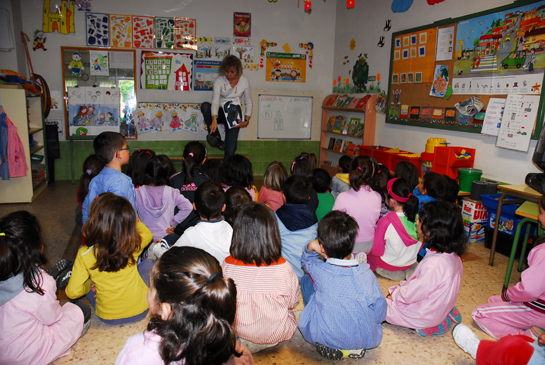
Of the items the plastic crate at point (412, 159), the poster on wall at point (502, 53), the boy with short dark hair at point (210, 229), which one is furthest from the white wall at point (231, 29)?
the boy with short dark hair at point (210, 229)

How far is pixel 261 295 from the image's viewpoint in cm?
170

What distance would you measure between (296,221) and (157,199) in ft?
3.55

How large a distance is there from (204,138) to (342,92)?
2.38 meters

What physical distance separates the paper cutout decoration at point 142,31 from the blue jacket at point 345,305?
5090 millimetres

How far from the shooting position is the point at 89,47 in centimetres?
563

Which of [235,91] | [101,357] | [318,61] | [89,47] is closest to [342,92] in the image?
[318,61]

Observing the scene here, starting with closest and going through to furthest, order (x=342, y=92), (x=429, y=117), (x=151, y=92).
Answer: (x=429, y=117), (x=151, y=92), (x=342, y=92)

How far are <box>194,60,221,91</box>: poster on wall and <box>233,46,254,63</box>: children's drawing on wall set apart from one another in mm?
354

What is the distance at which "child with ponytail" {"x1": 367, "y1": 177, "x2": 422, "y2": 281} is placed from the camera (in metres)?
2.63

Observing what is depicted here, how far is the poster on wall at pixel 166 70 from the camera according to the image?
586cm

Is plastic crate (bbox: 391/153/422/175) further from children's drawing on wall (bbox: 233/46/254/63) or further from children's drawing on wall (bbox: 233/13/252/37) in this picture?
children's drawing on wall (bbox: 233/13/252/37)

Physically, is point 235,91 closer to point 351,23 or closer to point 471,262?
point 351,23

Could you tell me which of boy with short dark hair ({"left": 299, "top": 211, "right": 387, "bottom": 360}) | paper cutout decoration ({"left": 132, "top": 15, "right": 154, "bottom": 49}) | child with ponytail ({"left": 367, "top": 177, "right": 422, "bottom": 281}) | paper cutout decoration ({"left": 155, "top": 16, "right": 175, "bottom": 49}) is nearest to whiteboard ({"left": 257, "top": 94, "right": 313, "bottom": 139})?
paper cutout decoration ({"left": 155, "top": 16, "right": 175, "bottom": 49})

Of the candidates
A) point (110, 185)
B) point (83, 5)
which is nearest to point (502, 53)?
point (110, 185)
